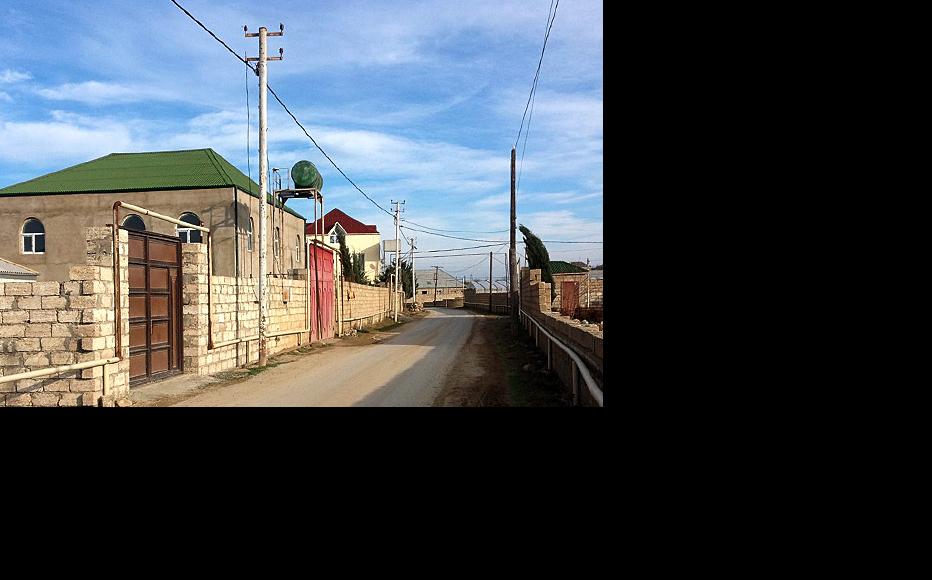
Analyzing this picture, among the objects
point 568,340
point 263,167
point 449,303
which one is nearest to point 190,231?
point 263,167

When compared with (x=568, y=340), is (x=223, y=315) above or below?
above

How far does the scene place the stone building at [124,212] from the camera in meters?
19.9

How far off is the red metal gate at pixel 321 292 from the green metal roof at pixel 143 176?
3.26m

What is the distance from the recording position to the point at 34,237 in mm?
20578

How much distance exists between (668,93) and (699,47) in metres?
0.07

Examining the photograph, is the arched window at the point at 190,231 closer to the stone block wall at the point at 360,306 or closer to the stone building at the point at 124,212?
the stone building at the point at 124,212

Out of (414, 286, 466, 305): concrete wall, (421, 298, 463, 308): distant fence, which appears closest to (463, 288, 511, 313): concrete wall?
(421, 298, 463, 308): distant fence

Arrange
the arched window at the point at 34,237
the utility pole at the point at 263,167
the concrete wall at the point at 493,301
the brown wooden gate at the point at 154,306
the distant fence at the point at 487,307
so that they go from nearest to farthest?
the brown wooden gate at the point at 154,306
the utility pole at the point at 263,167
the arched window at the point at 34,237
the distant fence at the point at 487,307
the concrete wall at the point at 493,301

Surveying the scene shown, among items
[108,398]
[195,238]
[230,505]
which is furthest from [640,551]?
[195,238]

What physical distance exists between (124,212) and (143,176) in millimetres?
2189

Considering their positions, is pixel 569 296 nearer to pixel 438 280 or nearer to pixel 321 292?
pixel 321 292

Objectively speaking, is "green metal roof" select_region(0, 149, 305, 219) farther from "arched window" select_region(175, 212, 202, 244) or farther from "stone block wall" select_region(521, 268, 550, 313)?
"stone block wall" select_region(521, 268, 550, 313)

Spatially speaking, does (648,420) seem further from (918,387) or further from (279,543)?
(279,543)

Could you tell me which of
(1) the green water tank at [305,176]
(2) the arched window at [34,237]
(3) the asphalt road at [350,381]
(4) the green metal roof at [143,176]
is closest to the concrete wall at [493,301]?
(1) the green water tank at [305,176]
